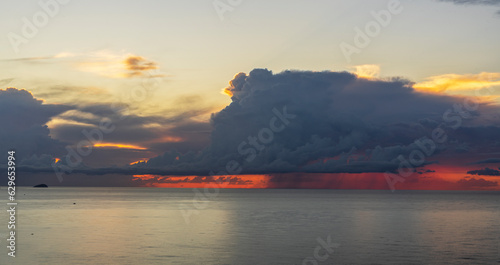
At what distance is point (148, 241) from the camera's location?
77812 mm

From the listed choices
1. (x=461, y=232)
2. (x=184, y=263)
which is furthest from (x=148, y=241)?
(x=461, y=232)

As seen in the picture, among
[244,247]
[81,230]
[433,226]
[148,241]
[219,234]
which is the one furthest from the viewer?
[433,226]

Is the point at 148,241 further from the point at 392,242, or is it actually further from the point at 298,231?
the point at 392,242

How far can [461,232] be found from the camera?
3743 inches

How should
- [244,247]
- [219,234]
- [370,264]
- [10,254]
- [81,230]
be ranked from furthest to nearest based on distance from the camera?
[81,230] < [219,234] < [244,247] < [10,254] < [370,264]

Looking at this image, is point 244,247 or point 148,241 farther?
point 148,241

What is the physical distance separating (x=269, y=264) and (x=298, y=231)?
3741 centimetres

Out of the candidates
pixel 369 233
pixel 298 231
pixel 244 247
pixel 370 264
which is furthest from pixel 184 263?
pixel 369 233

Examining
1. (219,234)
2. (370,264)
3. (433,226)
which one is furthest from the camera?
(433,226)

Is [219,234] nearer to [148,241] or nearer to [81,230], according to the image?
[148,241]

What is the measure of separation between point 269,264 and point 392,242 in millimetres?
29280

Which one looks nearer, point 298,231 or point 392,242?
point 392,242

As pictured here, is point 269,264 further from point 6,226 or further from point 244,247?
point 6,226

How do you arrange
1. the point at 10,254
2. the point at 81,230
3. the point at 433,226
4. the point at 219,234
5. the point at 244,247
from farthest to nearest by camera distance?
the point at 433,226
the point at 81,230
the point at 219,234
the point at 244,247
the point at 10,254
